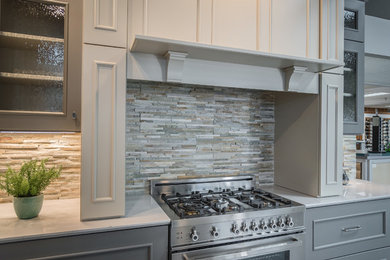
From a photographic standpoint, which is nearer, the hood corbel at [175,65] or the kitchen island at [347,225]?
the hood corbel at [175,65]

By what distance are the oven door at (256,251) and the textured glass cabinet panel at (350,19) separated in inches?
72.4

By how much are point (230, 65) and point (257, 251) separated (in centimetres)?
121

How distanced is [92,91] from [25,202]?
2.35 feet

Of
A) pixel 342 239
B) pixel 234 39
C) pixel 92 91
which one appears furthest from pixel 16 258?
pixel 342 239

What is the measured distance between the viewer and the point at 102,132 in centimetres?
145

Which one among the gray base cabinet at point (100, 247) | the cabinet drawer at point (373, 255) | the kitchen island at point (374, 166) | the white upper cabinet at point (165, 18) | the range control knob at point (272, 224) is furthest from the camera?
the kitchen island at point (374, 166)

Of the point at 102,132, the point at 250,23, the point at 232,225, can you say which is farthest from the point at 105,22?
the point at 232,225

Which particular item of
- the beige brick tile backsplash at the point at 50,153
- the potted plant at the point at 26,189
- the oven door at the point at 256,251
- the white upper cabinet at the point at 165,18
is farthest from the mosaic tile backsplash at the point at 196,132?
the oven door at the point at 256,251

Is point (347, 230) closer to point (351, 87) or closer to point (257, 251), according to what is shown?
point (257, 251)

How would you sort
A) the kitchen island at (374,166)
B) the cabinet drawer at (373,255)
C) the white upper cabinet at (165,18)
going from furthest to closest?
the kitchen island at (374,166) → the cabinet drawer at (373,255) → the white upper cabinet at (165,18)

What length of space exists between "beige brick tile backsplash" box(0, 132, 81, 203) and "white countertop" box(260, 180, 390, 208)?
158cm

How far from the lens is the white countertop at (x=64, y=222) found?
49.4 inches

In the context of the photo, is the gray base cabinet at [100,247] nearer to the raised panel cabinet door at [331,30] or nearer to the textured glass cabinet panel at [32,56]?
the textured glass cabinet panel at [32,56]

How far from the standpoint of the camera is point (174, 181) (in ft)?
6.59
